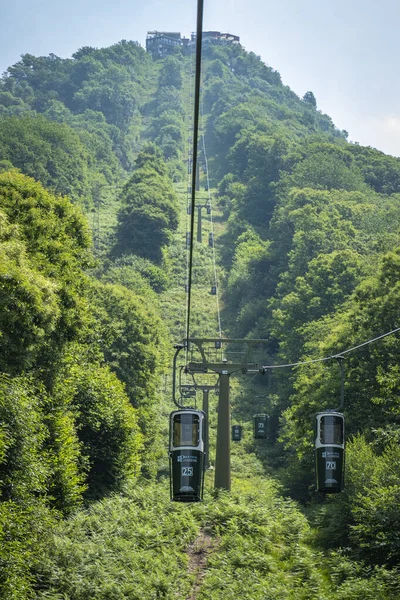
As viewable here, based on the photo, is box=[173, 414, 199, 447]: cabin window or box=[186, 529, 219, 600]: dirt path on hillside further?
box=[186, 529, 219, 600]: dirt path on hillside

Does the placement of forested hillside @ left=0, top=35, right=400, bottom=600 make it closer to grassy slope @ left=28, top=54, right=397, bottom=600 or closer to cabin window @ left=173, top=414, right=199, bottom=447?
grassy slope @ left=28, top=54, right=397, bottom=600

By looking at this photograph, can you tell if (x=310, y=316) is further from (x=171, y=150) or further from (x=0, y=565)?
(x=171, y=150)

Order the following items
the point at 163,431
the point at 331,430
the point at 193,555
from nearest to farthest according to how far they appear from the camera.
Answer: the point at 331,430, the point at 193,555, the point at 163,431

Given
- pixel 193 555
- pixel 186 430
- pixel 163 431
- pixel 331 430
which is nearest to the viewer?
pixel 186 430


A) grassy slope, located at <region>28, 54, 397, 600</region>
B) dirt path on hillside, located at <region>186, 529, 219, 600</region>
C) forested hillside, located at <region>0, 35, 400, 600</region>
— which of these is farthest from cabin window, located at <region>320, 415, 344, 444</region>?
dirt path on hillside, located at <region>186, 529, 219, 600</region>

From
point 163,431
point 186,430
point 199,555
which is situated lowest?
point 199,555

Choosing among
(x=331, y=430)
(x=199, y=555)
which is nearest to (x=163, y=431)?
(x=199, y=555)

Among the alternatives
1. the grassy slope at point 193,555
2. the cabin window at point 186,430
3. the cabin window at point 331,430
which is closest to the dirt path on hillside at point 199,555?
the grassy slope at point 193,555

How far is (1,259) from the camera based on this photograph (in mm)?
31547

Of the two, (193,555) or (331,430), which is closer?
(331,430)

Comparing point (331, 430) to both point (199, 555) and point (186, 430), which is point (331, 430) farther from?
point (199, 555)

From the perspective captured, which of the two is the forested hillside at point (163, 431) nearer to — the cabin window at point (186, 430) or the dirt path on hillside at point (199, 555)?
the dirt path on hillside at point (199, 555)

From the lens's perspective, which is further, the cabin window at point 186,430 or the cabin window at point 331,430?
the cabin window at point 331,430

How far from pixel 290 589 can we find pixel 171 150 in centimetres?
15695
